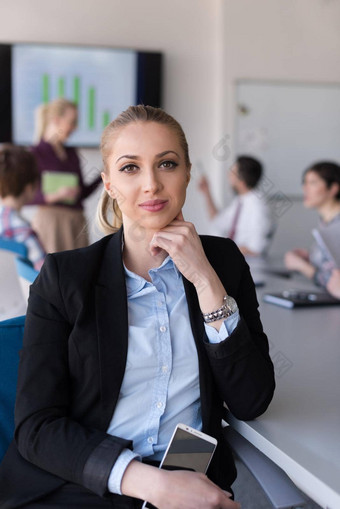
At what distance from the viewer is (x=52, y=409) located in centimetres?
112

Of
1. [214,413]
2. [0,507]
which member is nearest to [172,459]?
[214,413]

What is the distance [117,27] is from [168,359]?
470 cm

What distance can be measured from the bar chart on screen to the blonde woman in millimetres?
4138

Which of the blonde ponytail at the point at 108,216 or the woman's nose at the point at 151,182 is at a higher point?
the woman's nose at the point at 151,182

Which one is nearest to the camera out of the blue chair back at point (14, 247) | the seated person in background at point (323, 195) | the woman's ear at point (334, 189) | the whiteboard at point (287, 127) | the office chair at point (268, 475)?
the office chair at point (268, 475)

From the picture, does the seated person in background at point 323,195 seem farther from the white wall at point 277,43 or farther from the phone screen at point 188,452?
the phone screen at point 188,452

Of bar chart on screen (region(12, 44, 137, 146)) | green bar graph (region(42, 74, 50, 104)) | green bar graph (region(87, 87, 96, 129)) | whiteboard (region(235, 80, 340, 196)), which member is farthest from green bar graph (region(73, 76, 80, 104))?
whiteboard (region(235, 80, 340, 196))

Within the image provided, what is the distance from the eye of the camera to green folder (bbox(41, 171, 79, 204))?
4414 mm

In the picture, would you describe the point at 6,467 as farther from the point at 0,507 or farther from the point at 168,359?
the point at 168,359

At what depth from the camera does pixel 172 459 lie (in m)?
1.12

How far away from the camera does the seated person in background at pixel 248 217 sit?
4.04 metres

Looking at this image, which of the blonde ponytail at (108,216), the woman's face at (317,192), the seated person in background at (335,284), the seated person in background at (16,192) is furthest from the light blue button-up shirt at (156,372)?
the woman's face at (317,192)

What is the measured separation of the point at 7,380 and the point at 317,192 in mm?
2706

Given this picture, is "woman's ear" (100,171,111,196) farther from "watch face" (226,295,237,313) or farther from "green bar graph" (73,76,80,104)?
"green bar graph" (73,76,80,104)
